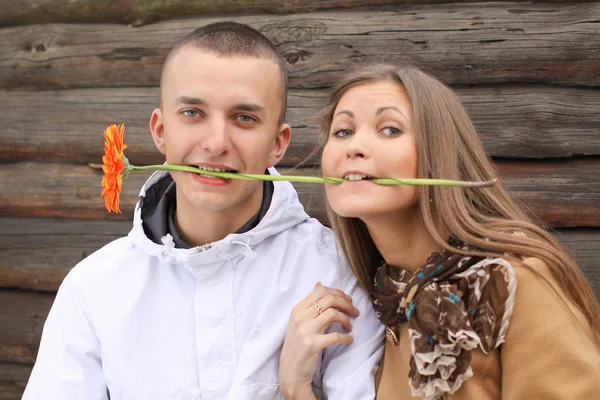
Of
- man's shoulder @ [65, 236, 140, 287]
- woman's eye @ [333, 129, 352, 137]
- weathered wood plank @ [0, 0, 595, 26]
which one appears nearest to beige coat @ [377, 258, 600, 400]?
woman's eye @ [333, 129, 352, 137]

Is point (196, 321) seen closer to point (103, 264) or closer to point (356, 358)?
point (103, 264)

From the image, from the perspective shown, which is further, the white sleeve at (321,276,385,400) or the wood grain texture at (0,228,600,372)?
the wood grain texture at (0,228,600,372)

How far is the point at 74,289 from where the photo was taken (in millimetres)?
2135

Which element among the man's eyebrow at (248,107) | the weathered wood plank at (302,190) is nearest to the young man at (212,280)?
the man's eyebrow at (248,107)

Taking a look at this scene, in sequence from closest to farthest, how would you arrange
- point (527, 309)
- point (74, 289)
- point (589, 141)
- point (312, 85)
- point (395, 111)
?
point (527, 309), point (395, 111), point (74, 289), point (589, 141), point (312, 85)

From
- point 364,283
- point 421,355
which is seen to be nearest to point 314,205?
point 364,283

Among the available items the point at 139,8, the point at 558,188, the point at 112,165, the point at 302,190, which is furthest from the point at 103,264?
the point at 558,188

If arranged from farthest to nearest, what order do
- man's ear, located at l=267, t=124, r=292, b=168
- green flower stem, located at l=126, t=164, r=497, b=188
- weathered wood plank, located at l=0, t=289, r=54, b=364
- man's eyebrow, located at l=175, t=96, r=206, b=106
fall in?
weathered wood plank, located at l=0, t=289, r=54, b=364 < man's ear, located at l=267, t=124, r=292, b=168 < man's eyebrow, located at l=175, t=96, r=206, b=106 < green flower stem, located at l=126, t=164, r=497, b=188

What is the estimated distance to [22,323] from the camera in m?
3.17

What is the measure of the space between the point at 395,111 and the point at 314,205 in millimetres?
992

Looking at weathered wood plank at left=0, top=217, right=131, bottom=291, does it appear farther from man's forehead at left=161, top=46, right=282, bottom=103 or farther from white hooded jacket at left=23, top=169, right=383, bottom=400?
man's forehead at left=161, top=46, right=282, bottom=103

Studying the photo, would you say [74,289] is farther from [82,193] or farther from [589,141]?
[589,141]

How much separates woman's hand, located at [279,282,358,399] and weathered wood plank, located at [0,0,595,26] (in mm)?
1222

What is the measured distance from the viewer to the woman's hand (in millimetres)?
1867
